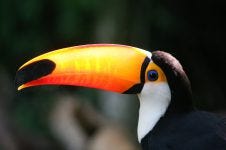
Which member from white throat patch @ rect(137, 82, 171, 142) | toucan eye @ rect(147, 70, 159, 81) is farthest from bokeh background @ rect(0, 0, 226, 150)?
toucan eye @ rect(147, 70, 159, 81)

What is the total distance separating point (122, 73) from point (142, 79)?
0.33 ft

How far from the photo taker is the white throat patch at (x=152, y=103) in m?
4.13

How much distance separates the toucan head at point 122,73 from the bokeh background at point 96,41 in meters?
3.23

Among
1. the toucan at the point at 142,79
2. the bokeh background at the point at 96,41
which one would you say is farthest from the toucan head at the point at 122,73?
the bokeh background at the point at 96,41

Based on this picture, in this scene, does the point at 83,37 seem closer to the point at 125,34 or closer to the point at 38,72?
the point at 125,34

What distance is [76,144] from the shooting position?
7273 mm

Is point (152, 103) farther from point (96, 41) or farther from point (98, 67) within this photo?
point (96, 41)

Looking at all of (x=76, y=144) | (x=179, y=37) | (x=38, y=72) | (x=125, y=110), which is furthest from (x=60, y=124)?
(x=38, y=72)

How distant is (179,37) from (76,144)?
1813 mm

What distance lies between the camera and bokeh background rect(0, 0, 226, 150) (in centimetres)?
788

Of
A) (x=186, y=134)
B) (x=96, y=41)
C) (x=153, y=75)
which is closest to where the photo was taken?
(x=186, y=134)

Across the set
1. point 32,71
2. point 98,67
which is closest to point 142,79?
point 98,67

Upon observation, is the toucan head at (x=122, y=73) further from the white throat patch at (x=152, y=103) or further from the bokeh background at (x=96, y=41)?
the bokeh background at (x=96, y=41)

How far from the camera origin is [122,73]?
417cm
